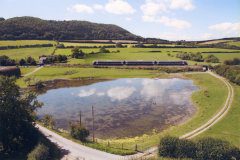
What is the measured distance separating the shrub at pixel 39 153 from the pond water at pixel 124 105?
59.8ft

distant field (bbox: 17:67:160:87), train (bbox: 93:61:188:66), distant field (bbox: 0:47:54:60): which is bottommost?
distant field (bbox: 17:67:160:87)

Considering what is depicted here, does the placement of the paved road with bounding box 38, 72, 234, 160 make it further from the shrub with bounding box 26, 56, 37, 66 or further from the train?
the shrub with bounding box 26, 56, 37, 66

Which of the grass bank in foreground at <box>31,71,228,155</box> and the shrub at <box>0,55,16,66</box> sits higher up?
the shrub at <box>0,55,16,66</box>

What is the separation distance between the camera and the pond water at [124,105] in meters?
79.8

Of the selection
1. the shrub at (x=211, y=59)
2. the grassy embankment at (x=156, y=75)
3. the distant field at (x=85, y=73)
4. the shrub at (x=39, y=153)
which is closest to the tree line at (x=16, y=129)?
the shrub at (x=39, y=153)

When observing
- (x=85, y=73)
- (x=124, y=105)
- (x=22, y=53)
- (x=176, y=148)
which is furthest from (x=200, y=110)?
(x=22, y=53)

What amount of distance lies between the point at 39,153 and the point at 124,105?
46.4 m

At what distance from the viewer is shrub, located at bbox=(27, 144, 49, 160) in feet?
173

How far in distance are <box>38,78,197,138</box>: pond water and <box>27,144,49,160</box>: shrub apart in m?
18.2

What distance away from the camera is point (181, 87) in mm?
127250

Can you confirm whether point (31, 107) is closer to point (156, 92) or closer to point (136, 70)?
point (156, 92)

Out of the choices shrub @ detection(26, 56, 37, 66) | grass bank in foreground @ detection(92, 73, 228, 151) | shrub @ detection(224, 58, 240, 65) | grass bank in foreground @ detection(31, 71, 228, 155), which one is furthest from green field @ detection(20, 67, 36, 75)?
shrub @ detection(224, 58, 240, 65)

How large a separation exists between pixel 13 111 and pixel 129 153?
69.0 ft

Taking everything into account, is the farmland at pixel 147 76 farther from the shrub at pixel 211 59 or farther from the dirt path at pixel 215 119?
the shrub at pixel 211 59
